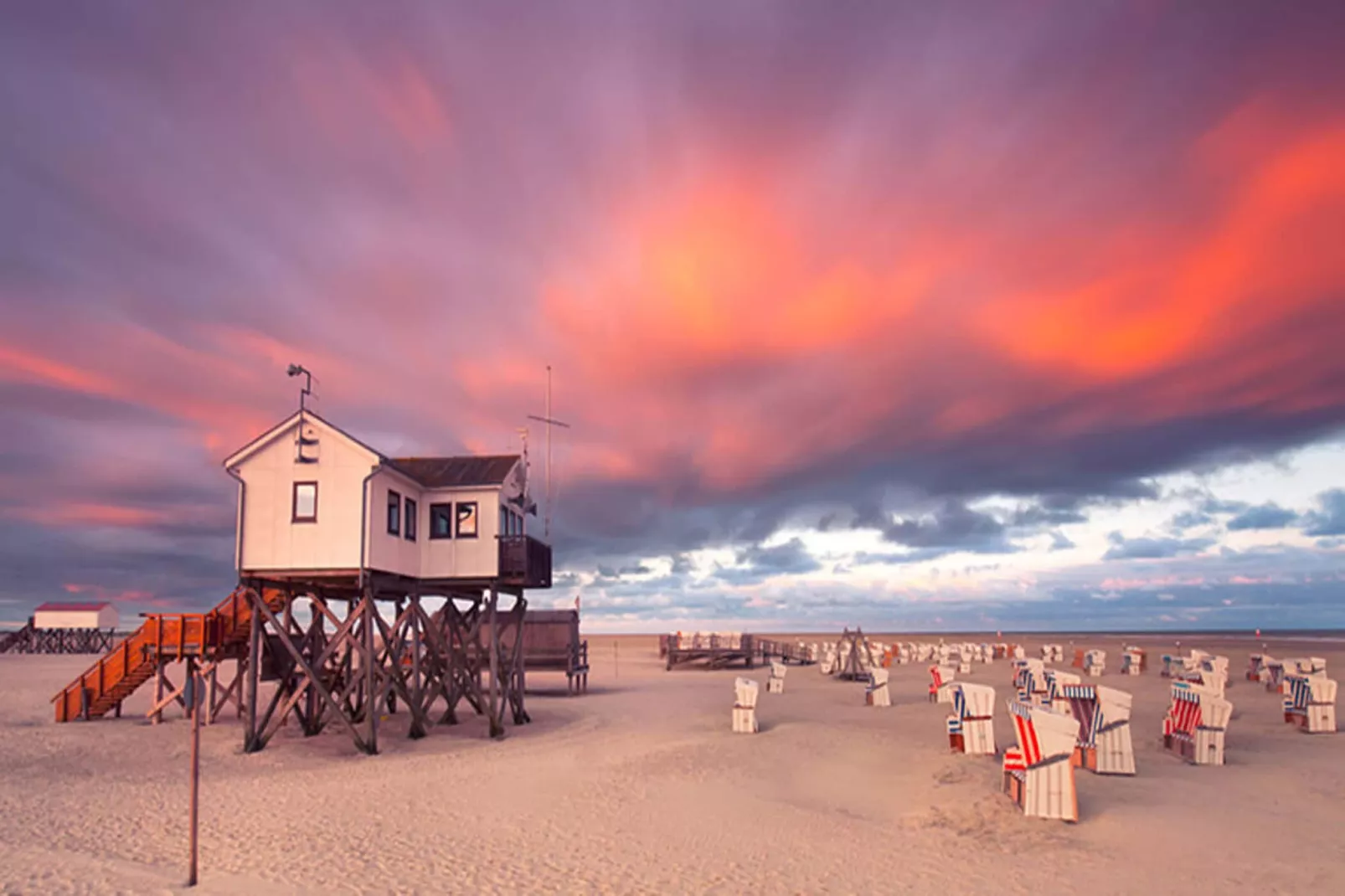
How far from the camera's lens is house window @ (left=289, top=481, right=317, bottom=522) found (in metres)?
23.6

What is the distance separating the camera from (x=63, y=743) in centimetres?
2350

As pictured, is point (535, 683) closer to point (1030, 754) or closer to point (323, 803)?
point (323, 803)

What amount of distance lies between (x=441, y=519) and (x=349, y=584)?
349 cm

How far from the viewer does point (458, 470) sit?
1101 inches

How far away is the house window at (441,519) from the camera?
27188 millimetres

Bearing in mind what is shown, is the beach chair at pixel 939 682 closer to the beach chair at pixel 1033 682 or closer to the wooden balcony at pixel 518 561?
the beach chair at pixel 1033 682

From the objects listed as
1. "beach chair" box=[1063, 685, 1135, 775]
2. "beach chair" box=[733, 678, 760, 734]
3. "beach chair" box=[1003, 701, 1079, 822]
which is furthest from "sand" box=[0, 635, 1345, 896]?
"beach chair" box=[1063, 685, 1135, 775]

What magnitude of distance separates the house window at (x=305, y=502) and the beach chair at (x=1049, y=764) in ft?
60.2

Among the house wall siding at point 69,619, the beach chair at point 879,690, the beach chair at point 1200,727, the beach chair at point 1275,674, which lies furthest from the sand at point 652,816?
the house wall siding at point 69,619

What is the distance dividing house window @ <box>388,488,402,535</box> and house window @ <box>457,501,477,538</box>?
7.01 feet

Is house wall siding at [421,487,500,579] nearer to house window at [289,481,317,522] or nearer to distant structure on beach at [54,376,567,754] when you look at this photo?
distant structure on beach at [54,376,567,754]

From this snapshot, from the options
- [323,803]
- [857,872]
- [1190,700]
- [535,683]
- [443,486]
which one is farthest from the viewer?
[535,683]

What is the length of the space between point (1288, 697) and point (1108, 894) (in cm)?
1926

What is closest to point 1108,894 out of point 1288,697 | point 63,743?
point 1288,697
